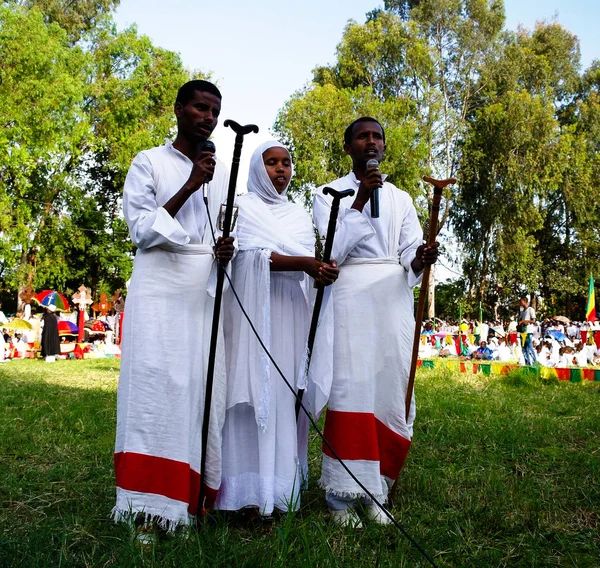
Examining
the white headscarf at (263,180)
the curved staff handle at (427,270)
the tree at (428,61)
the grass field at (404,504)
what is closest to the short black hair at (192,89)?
the white headscarf at (263,180)

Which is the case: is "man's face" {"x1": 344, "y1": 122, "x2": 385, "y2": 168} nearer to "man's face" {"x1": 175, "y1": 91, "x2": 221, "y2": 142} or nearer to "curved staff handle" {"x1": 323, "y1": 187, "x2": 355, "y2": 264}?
"curved staff handle" {"x1": 323, "y1": 187, "x2": 355, "y2": 264}

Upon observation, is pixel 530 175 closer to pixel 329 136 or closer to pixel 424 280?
pixel 329 136

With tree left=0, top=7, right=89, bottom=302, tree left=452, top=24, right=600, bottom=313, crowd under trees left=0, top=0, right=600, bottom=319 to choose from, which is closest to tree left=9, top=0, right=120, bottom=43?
crowd under trees left=0, top=0, right=600, bottom=319

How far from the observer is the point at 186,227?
3.39m

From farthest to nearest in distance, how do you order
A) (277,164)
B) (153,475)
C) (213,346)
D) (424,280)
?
(277,164) < (424,280) < (213,346) < (153,475)

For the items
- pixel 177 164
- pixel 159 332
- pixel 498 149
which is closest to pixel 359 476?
pixel 159 332

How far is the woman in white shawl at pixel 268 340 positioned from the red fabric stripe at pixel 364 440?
16 cm

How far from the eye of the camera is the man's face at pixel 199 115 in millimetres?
3475

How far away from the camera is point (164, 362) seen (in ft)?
10.6

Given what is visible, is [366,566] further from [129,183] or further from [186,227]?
[129,183]

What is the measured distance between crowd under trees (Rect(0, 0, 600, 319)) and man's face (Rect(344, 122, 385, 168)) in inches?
803

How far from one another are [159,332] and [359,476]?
136 centimetres

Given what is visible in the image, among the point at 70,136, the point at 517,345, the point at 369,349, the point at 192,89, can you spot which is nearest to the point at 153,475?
the point at 369,349

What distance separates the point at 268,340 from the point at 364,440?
0.78 m
